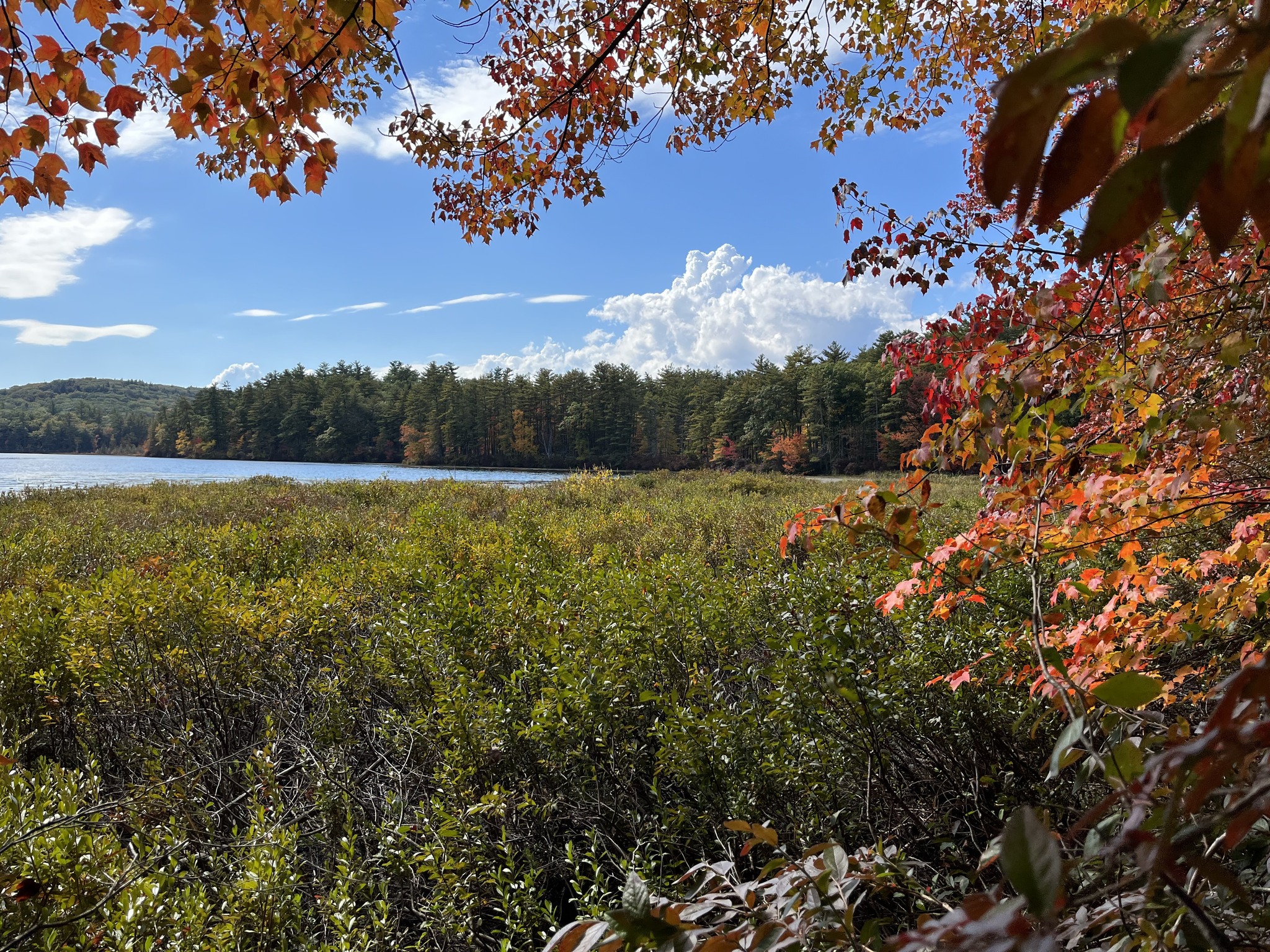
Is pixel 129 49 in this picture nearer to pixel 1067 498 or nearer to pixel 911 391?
pixel 1067 498

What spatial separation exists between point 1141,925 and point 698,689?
2.43 m

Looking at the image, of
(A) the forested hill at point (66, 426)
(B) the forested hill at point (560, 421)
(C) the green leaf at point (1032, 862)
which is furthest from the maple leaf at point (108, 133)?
(A) the forested hill at point (66, 426)

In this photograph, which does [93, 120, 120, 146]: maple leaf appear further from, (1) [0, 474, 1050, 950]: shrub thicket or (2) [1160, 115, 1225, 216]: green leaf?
(2) [1160, 115, 1225, 216]: green leaf

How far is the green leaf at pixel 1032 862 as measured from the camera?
0.49 meters

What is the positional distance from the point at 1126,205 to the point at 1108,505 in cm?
250

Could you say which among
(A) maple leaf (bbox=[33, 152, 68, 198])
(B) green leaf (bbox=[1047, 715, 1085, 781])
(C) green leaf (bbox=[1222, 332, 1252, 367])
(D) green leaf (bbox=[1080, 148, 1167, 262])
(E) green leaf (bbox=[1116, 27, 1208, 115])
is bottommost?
(B) green leaf (bbox=[1047, 715, 1085, 781])

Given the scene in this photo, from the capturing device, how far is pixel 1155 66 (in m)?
0.38

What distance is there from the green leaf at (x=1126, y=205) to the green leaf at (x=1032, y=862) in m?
0.41

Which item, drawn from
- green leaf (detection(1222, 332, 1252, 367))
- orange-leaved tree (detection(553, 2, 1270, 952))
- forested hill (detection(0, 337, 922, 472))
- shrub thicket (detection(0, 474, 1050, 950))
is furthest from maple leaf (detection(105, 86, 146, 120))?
forested hill (detection(0, 337, 922, 472))

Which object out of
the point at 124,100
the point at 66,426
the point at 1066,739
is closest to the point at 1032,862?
the point at 1066,739

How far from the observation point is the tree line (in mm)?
55344

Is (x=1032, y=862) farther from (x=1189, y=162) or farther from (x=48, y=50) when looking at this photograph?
(x=48, y=50)

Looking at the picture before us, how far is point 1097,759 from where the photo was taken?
2.65 feet

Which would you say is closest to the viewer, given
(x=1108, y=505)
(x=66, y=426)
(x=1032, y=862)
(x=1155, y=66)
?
(x=1155, y=66)
